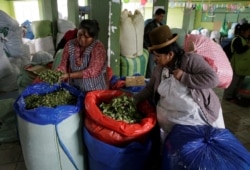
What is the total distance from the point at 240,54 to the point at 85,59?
2.59 m

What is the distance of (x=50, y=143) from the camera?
1434mm

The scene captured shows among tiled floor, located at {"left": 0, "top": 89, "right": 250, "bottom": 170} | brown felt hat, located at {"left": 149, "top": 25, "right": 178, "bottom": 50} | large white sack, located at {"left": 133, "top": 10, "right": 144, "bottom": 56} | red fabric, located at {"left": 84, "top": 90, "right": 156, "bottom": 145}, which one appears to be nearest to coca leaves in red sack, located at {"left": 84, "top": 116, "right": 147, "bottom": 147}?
red fabric, located at {"left": 84, "top": 90, "right": 156, "bottom": 145}

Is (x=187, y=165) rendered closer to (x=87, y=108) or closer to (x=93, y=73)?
(x=87, y=108)

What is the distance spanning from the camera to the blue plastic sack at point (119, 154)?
50.3 inches

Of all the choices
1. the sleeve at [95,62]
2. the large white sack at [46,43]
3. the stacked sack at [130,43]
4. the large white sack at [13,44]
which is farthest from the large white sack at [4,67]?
the sleeve at [95,62]

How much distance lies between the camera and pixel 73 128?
4.86 ft

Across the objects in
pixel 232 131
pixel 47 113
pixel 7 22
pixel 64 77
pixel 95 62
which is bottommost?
pixel 232 131

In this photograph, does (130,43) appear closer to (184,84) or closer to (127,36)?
(127,36)

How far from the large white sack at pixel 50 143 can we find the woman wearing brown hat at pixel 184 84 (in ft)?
2.14

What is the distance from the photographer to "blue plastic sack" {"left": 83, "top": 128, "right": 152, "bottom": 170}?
4.19 feet

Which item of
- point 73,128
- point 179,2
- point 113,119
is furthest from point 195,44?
point 179,2

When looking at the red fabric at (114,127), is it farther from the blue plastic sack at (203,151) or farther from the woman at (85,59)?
the woman at (85,59)

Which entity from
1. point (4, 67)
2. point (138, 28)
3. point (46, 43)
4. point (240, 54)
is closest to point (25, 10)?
point (46, 43)

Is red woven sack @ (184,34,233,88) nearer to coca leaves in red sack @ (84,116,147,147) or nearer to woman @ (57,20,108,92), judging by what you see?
coca leaves in red sack @ (84,116,147,147)
